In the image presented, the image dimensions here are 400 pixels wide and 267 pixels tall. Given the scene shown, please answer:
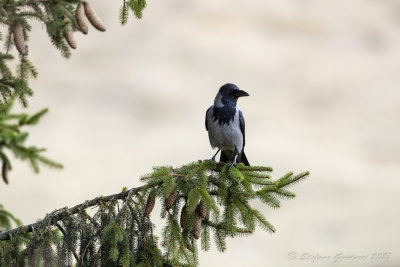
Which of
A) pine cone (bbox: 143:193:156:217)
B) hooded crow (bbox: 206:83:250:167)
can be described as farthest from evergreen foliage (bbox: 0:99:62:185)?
hooded crow (bbox: 206:83:250:167)

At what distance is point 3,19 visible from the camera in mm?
4438

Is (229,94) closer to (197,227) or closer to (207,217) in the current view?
(207,217)

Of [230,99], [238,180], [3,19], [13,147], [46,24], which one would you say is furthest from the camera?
[230,99]

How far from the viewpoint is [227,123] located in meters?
6.96

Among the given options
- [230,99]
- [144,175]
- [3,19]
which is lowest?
[144,175]

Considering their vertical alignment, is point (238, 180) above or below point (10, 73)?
below

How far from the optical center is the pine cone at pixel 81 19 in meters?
4.12

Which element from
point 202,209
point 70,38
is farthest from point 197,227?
point 70,38

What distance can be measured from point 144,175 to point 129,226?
40 cm

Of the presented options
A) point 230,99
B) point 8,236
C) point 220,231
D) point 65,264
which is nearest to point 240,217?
point 220,231

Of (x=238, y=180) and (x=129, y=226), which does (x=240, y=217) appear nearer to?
(x=238, y=180)

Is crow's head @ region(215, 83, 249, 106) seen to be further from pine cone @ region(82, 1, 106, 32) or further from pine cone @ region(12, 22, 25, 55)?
pine cone @ region(12, 22, 25, 55)

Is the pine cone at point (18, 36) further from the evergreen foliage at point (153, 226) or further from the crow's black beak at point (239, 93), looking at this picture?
the crow's black beak at point (239, 93)

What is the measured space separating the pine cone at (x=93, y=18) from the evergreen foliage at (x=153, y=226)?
1.18 meters
